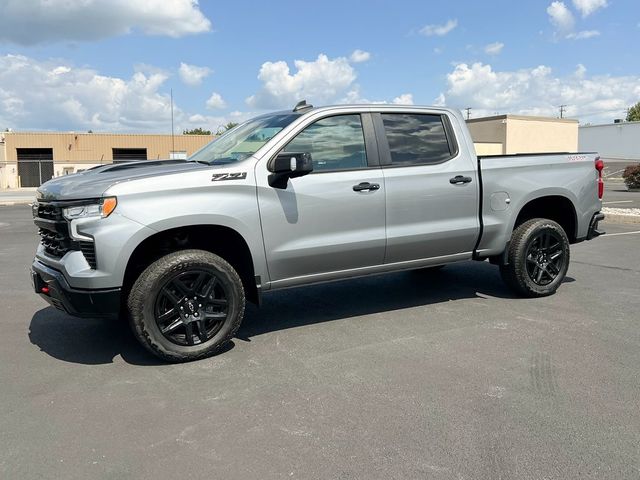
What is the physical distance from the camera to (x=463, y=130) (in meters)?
5.81

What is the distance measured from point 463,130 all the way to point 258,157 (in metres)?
2.35

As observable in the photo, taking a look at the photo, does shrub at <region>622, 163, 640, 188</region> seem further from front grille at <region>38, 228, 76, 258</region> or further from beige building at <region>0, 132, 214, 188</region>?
beige building at <region>0, 132, 214, 188</region>

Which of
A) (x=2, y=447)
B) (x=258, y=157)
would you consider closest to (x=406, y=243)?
(x=258, y=157)

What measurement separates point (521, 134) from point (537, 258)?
4184 cm

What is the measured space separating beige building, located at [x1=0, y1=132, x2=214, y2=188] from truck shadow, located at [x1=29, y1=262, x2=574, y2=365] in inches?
1577

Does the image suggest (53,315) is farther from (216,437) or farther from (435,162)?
(435,162)

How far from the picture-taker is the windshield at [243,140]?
4879 millimetres

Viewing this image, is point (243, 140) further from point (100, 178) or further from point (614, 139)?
point (614, 139)

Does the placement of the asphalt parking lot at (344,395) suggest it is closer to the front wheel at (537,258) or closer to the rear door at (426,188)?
the front wheel at (537,258)

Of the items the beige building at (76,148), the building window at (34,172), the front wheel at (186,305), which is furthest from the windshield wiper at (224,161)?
the building window at (34,172)

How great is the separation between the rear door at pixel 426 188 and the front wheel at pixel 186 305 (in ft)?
5.30

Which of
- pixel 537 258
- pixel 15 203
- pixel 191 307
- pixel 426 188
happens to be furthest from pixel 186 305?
pixel 15 203

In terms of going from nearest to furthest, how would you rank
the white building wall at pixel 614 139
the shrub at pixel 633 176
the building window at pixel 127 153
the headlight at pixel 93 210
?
the headlight at pixel 93 210 → the shrub at pixel 633 176 → the building window at pixel 127 153 → the white building wall at pixel 614 139

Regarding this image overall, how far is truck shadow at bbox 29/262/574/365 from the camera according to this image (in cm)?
481
